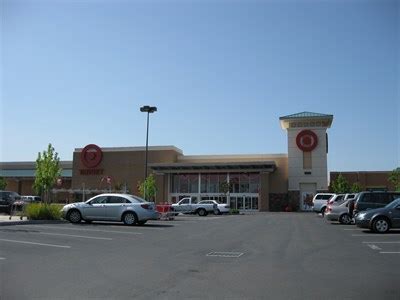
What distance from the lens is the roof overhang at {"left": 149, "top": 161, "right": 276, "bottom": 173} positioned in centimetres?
6506

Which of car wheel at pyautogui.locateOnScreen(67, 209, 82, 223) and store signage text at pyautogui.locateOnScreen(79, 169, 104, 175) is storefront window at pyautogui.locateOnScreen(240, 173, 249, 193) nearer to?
store signage text at pyautogui.locateOnScreen(79, 169, 104, 175)

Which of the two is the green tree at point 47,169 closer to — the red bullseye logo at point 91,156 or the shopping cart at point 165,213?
the shopping cart at point 165,213

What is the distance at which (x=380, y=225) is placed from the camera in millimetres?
18688

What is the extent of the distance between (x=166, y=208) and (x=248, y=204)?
36027 millimetres

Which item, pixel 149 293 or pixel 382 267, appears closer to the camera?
pixel 149 293

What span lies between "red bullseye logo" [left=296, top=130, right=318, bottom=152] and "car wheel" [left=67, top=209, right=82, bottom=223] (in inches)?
1884

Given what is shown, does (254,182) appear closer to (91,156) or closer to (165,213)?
(91,156)

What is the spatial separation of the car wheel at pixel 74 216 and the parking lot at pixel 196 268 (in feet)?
23.4

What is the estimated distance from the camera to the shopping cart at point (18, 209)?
86.4 feet

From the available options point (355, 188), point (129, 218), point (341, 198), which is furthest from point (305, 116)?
point (129, 218)

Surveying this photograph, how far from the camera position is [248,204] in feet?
216

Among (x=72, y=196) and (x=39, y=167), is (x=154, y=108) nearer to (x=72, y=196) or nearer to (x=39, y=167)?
(x=39, y=167)

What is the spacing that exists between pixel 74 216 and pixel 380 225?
1369cm

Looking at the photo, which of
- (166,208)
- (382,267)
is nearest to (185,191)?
(166,208)
